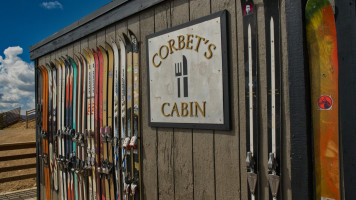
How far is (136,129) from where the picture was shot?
2.20 m

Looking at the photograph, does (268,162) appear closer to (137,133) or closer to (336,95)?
(336,95)

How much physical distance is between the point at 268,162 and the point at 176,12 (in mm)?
1221

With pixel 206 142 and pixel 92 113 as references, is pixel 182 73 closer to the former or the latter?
pixel 206 142

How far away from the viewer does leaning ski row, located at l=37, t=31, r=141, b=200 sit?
2.26m

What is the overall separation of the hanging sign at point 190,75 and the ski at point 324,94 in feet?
1.58

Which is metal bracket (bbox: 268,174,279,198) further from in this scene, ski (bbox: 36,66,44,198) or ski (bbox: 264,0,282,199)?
ski (bbox: 36,66,44,198)

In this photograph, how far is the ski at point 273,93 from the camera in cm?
136

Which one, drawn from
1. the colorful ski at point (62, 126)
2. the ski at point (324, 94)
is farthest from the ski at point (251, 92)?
the colorful ski at point (62, 126)

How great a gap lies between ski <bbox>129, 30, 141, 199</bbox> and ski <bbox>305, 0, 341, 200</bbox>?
134 centimetres

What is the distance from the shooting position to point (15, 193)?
4520 millimetres

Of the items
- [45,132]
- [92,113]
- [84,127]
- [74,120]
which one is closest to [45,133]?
[45,132]

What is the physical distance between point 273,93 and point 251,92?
13cm

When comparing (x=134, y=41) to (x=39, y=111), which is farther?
(x=39, y=111)

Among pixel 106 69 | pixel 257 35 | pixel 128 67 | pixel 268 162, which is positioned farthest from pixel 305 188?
pixel 106 69
